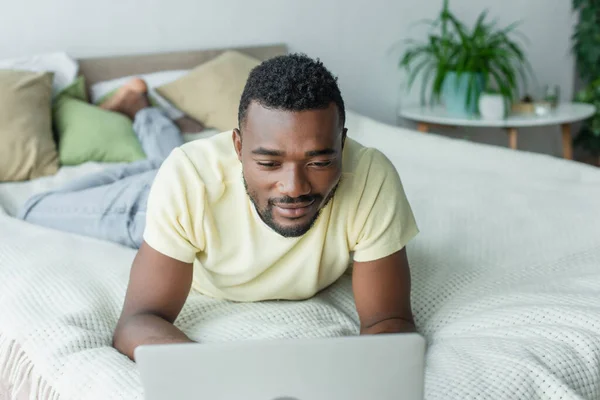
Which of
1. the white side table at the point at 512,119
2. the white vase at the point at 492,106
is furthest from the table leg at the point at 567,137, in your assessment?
the white vase at the point at 492,106

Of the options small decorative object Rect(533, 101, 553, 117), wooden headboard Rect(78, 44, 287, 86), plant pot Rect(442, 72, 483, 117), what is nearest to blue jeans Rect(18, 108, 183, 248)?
wooden headboard Rect(78, 44, 287, 86)

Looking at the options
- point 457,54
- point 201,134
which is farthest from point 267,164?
point 457,54

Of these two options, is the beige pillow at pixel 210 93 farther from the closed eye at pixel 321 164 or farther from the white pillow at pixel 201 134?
the closed eye at pixel 321 164

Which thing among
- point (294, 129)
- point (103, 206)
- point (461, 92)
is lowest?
point (461, 92)

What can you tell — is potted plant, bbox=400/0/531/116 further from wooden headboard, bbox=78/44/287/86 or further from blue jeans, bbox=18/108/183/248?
blue jeans, bbox=18/108/183/248

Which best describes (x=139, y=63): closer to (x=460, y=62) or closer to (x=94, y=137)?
(x=94, y=137)

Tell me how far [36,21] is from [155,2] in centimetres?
45

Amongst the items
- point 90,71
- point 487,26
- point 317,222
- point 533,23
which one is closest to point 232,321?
point 317,222

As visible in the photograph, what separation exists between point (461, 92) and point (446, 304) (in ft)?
6.90

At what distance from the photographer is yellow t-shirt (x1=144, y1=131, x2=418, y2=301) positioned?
1121mm

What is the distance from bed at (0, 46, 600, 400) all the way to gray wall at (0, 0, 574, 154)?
96 centimetres

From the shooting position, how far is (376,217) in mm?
1162

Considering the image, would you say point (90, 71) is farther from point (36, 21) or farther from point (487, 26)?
point (487, 26)

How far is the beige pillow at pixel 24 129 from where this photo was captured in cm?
221
